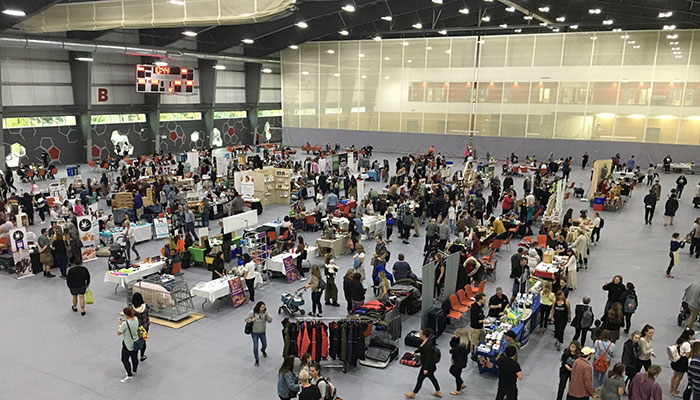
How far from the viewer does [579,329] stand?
9945 mm

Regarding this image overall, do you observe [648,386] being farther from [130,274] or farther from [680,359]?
[130,274]

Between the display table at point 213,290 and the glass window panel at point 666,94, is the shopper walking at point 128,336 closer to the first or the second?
the display table at point 213,290

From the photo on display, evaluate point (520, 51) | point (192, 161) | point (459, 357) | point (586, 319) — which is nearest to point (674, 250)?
point (586, 319)

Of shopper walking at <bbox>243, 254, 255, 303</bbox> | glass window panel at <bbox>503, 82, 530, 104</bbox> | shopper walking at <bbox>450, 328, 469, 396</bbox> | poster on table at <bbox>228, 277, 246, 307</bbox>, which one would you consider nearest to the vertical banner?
shopper walking at <bbox>243, 254, 255, 303</bbox>

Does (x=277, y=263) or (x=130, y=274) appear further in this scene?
(x=277, y=263)

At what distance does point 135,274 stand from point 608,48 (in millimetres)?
34483

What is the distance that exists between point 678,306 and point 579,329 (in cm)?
400

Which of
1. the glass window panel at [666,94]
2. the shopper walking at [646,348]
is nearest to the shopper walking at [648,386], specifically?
the shopper walking at [646,348]

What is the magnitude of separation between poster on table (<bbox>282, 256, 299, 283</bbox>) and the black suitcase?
4309 millimetres

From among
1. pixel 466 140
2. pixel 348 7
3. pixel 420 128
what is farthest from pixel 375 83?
pixel 348 7

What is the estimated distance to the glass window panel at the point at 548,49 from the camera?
119ft

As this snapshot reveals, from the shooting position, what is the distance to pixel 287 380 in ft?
23.4

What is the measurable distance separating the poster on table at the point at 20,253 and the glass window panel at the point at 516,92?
33701 mm

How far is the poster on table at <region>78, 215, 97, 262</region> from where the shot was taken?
14.6 meters
